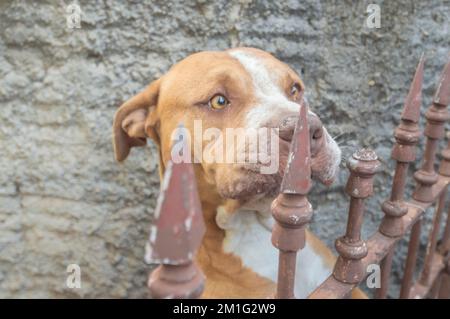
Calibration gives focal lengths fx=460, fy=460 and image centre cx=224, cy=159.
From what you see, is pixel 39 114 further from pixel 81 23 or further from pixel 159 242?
pixel 159 242

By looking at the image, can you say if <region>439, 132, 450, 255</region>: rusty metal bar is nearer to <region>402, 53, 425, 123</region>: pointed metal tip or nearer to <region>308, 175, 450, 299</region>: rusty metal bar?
<region>308, 175, 450, 299</region>: rusty metal bar

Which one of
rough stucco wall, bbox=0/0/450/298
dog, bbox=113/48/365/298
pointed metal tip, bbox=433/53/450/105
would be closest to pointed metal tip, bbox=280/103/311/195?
dog, bbox=113/48/365/298

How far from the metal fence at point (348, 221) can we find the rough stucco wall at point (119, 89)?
1.87 feet

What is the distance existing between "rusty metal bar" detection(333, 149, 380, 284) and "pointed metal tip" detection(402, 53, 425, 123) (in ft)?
1.11

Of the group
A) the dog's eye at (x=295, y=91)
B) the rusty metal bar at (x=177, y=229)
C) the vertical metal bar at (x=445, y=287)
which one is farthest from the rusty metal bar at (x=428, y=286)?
the rusty metal bar at (x=177, y=229)

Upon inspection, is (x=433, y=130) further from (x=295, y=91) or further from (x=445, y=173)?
(x=295, y=91)

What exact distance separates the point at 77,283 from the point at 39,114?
3.71ft

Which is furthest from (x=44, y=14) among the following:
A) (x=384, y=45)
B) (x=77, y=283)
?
(x=384, y=45)

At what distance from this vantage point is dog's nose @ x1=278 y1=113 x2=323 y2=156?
1.55m

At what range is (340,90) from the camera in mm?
2709

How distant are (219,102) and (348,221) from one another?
2.37ft

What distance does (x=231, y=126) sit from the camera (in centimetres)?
182

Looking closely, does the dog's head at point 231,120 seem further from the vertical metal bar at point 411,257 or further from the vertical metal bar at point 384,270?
the vertical metal bar at point 411,257

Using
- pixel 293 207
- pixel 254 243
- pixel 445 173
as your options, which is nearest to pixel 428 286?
pixel 445 173
